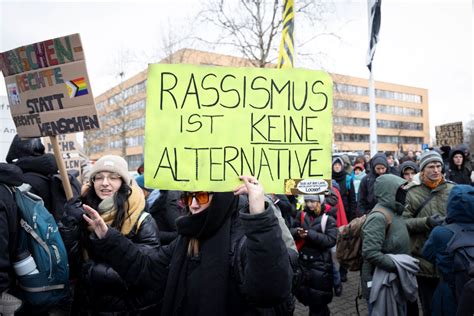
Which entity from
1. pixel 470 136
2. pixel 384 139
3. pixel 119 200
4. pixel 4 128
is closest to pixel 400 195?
pixel 119 200

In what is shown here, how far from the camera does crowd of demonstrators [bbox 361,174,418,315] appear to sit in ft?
11.8

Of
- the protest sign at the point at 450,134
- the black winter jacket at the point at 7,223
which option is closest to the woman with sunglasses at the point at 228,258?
the black winter jacket at the point at 7,223

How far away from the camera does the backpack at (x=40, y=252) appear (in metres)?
2.55

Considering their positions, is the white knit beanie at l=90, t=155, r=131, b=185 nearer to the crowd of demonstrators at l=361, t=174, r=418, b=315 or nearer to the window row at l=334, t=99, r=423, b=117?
the crowd of demonstrators at l=361, t=174, r=418, b=315

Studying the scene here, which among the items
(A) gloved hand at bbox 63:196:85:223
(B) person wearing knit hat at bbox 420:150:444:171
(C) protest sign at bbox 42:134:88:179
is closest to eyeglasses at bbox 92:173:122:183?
(A) gloved hand at bbox 63:196:85:223

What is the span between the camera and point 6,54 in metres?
3.21

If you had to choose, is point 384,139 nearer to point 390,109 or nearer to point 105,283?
point 390,109

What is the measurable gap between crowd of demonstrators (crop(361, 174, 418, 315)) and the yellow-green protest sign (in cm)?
202

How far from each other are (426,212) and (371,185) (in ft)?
7.25

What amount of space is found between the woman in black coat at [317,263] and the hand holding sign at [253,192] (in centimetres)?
271

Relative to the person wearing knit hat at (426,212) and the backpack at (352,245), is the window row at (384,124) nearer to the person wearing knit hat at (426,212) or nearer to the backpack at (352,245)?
the person wearing knit hat at (426,212)

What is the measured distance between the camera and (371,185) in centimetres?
634

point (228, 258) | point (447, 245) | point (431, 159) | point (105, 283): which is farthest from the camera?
point (431, 159)

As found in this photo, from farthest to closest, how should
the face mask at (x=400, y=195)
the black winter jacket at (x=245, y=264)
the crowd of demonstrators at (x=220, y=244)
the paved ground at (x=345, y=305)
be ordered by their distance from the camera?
the paved ground at (x=345, y=305) < the face mask at (x=400, y=195) < the crowd of demonstrators at (x=220, y=244) < the black winter jacket at (x=245, y=264)
